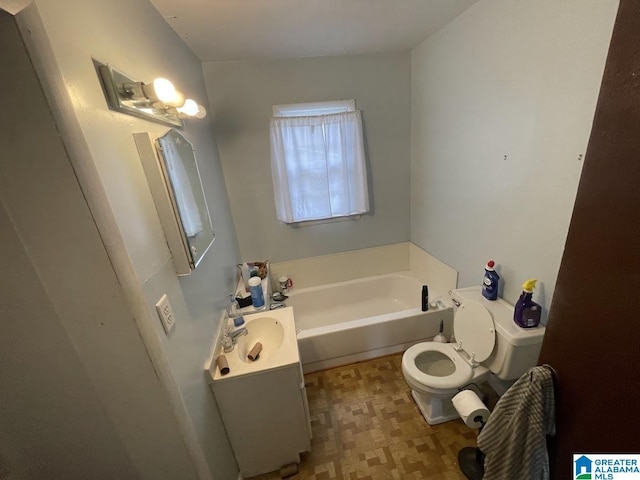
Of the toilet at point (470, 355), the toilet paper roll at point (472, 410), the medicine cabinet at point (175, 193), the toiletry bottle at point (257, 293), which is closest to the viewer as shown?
the medicine cabinet at point (175, 193)

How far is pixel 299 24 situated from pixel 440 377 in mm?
2233

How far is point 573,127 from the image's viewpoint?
1.06m

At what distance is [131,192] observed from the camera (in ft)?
2.56

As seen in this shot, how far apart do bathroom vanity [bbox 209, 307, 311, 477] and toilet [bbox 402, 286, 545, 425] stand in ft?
2.30

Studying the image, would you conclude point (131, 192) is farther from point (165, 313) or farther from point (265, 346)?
point (265, 346)

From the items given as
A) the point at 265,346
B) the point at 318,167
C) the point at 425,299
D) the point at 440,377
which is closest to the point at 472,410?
the point at 440,377

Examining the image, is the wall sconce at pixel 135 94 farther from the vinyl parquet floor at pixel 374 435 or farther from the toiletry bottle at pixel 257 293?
the vinyl parquet floor at pixel 374 435

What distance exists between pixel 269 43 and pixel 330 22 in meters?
0.46

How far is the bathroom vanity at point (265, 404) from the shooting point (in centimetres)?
119

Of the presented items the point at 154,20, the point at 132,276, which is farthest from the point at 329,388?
the point at 154,20

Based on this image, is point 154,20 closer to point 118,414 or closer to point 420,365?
point 118,414

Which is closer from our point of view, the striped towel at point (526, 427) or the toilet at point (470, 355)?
the striped towel at point (526, 427)

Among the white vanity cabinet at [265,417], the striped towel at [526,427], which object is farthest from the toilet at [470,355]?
the white vanity cabinet at [265,417]

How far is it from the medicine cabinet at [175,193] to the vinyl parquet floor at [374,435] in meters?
1.34
